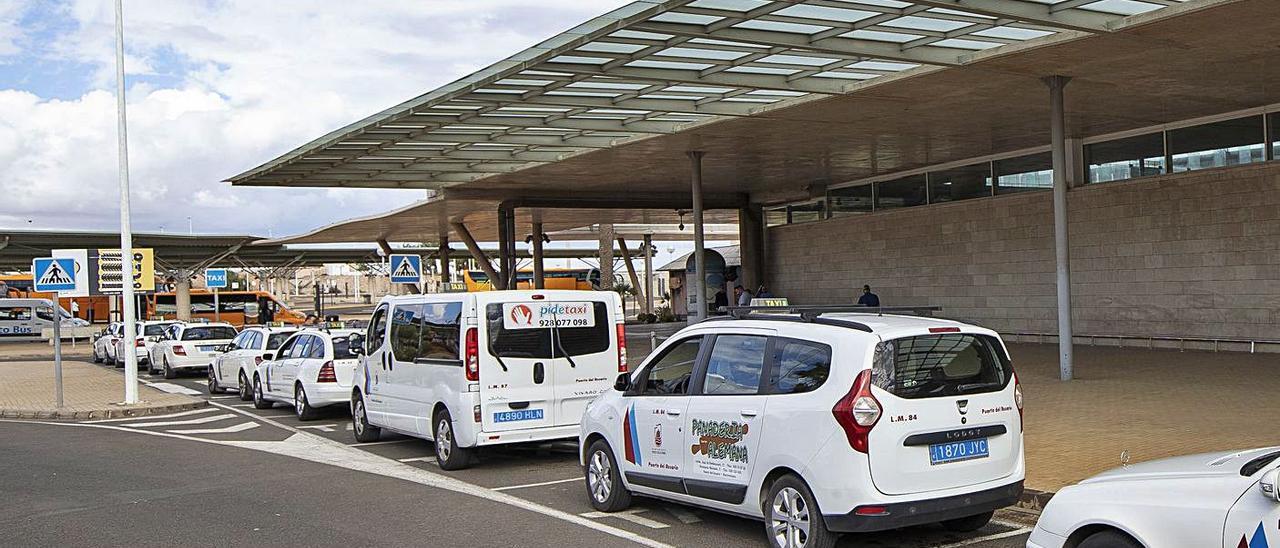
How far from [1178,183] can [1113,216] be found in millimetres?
1650

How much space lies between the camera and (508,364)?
11.4 m

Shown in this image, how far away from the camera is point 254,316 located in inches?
2793

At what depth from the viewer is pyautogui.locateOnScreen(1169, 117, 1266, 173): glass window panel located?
20.8 metres

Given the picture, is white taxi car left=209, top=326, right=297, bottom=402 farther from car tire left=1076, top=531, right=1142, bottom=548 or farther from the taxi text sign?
car tire left=1076, top=531, right=1142, bottom=548

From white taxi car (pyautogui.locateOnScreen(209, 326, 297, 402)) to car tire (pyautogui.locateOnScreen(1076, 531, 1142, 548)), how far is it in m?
17.1

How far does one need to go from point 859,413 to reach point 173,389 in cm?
2150

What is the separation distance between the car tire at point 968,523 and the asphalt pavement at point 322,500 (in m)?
0.06

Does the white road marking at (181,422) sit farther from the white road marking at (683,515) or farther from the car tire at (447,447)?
the white road marking at (683,515)

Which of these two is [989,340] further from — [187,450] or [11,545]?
[187,450]

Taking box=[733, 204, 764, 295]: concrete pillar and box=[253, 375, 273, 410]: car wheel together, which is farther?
box=[733, 204, 764, 295]: concrete pillar

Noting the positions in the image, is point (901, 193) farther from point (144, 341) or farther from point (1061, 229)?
point (144, 341)

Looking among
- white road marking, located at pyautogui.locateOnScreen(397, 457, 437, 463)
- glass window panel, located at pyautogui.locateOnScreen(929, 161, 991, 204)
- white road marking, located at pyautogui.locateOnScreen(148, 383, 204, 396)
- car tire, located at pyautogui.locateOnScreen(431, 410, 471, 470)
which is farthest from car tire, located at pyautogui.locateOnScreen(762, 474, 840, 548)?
glass window panel, located at pyautogui.locateOnScreen(929, 161, 991, 204)

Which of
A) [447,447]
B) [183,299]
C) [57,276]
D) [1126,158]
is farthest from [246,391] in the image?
[183,299]

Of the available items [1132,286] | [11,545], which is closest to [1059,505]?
[11,545]
